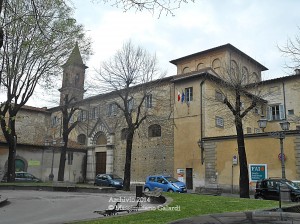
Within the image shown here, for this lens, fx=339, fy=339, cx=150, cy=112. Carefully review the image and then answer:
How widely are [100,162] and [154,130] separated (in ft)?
29.8

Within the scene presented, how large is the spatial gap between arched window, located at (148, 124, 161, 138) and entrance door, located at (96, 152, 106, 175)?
7.81m

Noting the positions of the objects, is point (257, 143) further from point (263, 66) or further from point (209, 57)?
point (263, 66)

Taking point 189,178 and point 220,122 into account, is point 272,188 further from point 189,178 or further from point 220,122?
point 220,122

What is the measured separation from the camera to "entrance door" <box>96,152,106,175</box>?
1561 inches

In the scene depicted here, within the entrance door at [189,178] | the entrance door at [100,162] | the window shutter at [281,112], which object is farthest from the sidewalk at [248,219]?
the entrance door at [100,162]

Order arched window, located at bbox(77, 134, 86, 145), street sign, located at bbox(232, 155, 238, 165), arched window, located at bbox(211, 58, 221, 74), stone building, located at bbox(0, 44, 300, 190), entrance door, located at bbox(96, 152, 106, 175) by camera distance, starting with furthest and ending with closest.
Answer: arched window, located at bbox(77, 134, 86, 145), entrance door, located at bbox(96, 152, 106, 175), arched window, located at bbox(211, 58, 221, 74), street sign, located at bbox(232, 155, 238, 165), stone building, located at bbox(0, 44, 300, 190)

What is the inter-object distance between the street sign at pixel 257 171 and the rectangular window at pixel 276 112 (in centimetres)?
1205

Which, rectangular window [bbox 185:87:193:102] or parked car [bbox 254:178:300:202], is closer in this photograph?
parked car [bbox 254:178:300:202]

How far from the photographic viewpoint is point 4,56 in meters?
19.1

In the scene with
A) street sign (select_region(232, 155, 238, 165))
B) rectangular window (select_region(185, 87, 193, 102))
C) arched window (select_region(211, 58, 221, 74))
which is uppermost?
arched window (select_region(211, 58, 221, 74))

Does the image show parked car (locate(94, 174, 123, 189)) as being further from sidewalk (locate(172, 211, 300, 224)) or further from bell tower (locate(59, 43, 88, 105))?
sidewalk (locate(172, 211, 300, 224))

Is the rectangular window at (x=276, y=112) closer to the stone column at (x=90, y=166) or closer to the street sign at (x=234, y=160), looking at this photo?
the street sign at (x=234, y=160)

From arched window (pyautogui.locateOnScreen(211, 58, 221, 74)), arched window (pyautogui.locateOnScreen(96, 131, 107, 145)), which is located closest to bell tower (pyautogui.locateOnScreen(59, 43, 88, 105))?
arched window (pyautogui.locateOnScreen(96, 131, 107, 145))

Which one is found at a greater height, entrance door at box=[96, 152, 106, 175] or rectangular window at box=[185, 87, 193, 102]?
rectangular window at box=[185, 87, 193, 102]
